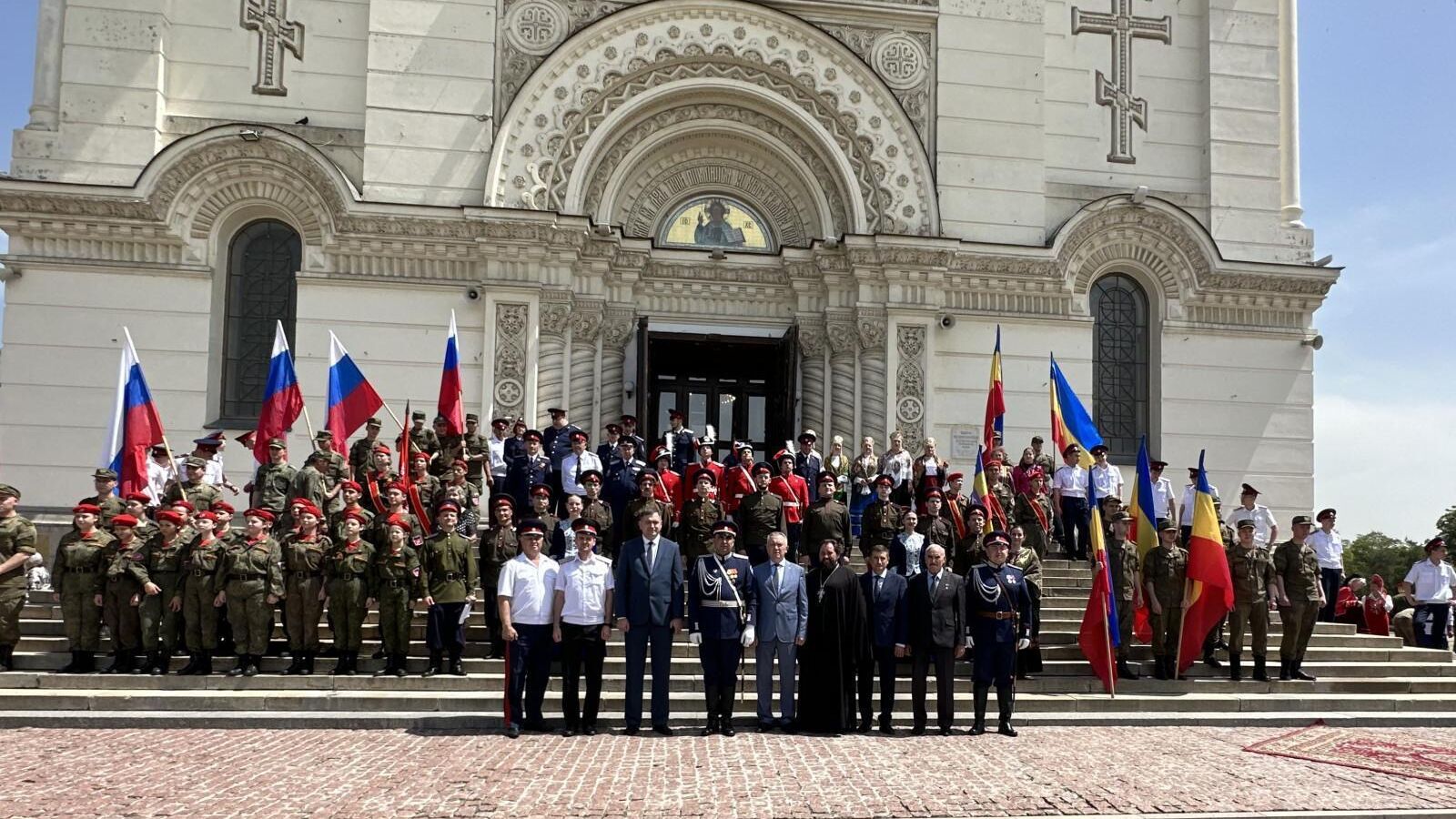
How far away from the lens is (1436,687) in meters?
13.4

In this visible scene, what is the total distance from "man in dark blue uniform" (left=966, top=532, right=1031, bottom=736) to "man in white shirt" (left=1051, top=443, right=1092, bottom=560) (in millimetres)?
4759

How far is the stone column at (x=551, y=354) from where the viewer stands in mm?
18422

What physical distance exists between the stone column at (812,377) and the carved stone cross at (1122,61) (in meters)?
5.66

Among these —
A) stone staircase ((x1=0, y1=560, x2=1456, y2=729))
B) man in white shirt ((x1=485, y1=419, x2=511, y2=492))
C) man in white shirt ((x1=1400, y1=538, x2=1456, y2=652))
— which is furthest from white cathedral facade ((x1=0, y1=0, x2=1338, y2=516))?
stone staircase ((x1=0, y1=560, x2=1456, y2=729))

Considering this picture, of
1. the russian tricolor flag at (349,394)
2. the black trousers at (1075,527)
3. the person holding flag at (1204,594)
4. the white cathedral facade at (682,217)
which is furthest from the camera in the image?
the white cathedral facade at (682,217)

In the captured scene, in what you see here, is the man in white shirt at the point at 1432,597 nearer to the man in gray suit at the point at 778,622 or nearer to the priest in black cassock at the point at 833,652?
the priest in black cassock at the point at 833,652

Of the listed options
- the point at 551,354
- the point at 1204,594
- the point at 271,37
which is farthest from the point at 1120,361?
the point at 271,37

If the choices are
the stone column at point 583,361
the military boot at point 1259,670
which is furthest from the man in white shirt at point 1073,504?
the stone column at point 583,361

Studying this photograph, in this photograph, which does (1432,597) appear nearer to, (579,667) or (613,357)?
(579,667)

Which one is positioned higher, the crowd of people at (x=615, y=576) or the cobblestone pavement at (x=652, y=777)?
the crowd of people at (x=615, y=576)

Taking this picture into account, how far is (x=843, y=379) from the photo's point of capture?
763 inches

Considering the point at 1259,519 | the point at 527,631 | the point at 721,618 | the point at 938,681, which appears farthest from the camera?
the point at 1259,519

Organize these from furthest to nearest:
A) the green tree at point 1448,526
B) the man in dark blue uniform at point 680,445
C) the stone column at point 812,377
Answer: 1. the green tree at point 1448,526
2. the stone column at point 812,377
3. the man in dark blue uniform at point 680,445

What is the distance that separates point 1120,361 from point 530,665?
13.0 metres
